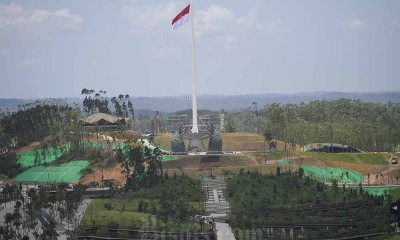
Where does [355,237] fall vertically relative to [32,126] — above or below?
below

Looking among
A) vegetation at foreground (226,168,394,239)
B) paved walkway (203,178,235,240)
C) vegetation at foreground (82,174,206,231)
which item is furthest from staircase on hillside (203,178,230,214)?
vegetation at foreground (226,168,394,239)

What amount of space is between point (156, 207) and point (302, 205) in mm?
14858

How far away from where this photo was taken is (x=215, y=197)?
83.0 meters

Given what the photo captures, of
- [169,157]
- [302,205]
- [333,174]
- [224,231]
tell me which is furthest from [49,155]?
[224,231]

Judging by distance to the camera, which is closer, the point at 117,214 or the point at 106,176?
the point at 117,214

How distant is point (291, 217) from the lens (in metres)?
70.2

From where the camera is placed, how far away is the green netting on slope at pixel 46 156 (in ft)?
348

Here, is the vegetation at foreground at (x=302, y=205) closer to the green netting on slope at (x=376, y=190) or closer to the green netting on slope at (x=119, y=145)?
the green netting on slope at (x=376, y=190)

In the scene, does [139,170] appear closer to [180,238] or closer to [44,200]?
[44,200]

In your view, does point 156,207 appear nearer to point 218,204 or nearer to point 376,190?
point 218,204

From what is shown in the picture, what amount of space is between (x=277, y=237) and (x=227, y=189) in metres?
23.0

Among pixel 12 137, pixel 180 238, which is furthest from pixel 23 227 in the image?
pixel 12 137

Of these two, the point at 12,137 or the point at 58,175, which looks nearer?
the point at 58,175

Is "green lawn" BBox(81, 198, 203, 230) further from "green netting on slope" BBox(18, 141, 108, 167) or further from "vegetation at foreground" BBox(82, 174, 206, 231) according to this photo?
"green netting on slope" BBox(18, 141, 108, 167)
